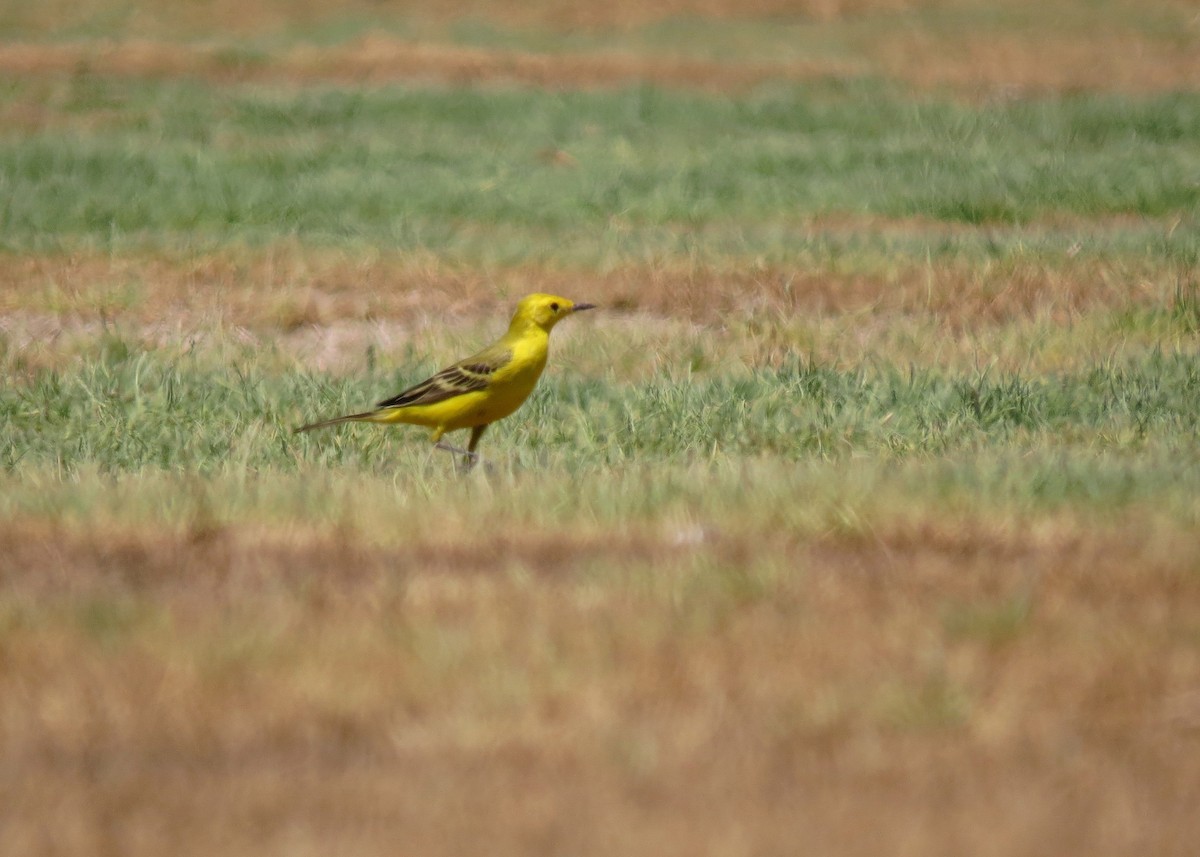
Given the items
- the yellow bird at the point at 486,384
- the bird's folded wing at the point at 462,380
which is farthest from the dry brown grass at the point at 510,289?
the bird's folded wing at the point at 462,380

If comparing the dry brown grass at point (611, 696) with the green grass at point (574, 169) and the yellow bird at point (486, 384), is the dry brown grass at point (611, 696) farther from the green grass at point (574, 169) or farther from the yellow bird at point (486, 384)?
the green grass at point (574, 169)

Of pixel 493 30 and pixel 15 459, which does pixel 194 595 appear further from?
pixel 493 30

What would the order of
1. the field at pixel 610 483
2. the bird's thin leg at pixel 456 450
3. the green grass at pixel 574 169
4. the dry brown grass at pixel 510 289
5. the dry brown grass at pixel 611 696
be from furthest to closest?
1. the green grass at pixel 574 169
2. the dry brown grass at pixel 510 289
3. the bird's thin leg at pixel 456 450
4. the field at pixel 610 483
5. the dry brown grass at pixel 611 696

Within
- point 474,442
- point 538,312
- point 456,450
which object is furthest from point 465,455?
point 538,312

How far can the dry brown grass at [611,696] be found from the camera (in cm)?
400

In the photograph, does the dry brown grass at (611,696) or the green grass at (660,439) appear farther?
the green grass at (660,439)

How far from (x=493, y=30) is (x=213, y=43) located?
428 cm

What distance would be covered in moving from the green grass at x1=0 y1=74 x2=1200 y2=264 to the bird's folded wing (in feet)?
18.4

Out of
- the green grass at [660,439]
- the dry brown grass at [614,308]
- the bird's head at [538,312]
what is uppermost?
the bird's head at [538,312]

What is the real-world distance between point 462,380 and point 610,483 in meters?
1.33

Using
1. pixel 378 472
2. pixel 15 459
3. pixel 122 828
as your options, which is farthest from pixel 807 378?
pixel 122 828

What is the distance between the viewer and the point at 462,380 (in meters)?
8.12

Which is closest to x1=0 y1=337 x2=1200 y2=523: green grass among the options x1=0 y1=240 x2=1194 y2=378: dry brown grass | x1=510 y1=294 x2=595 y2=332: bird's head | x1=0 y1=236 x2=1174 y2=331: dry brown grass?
x1=510 y1=294 x2=595 y2=332: bird's head

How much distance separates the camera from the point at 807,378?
32.5ft
